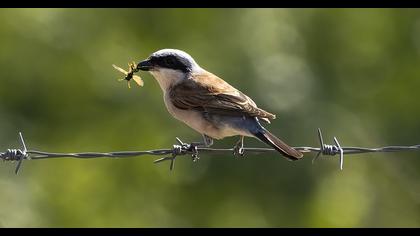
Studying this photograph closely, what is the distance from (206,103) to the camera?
8.02m

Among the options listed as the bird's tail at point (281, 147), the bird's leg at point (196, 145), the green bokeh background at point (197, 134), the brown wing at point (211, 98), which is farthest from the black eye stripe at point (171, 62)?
the green bokeh background at point (197, 134)

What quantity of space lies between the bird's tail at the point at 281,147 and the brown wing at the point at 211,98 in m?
0.19

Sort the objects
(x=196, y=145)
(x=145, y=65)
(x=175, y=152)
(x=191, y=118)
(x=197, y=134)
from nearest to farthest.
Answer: (x=175, y=152)
(x=196, y=145)
(x=191, y=118)
(x=145, y=65)
(x=197, y=134)

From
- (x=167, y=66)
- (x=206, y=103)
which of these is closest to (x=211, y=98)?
(x=206, y=103)

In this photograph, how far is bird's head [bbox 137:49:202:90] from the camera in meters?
8.41

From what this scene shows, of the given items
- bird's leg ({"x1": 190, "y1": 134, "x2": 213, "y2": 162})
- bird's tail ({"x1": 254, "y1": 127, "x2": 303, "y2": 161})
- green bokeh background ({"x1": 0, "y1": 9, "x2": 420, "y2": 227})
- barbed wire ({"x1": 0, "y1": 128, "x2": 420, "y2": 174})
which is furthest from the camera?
green bokeh background ({"x1": 0, "y1": 9, "x2": 420, "y2": 227})

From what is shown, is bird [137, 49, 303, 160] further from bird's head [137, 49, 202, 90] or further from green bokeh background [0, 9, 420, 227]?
green bokeh background [0, 9, 420, 227]

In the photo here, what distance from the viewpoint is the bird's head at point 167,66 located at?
27.6ft

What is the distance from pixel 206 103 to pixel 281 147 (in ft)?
3.33

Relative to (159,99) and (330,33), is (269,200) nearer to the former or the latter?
(159,99)

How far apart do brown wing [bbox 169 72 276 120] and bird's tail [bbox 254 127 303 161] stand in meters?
0.19

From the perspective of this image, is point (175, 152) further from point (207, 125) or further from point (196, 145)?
point (207, 125)

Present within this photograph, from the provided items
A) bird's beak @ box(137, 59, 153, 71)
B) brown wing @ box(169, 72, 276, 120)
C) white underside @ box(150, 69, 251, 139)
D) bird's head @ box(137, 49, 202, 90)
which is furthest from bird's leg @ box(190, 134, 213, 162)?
bird's beak @ box(137, 59, 153, 71)
